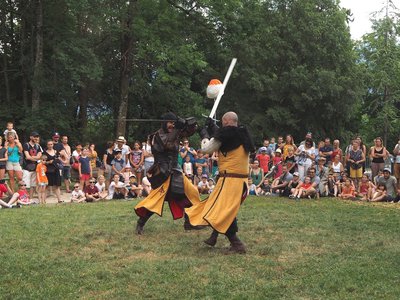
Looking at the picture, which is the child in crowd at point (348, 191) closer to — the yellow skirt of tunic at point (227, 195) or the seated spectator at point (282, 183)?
the seated spectator at point (282, 183)

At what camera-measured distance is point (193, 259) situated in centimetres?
648

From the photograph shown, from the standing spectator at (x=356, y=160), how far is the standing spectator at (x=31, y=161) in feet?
28.4

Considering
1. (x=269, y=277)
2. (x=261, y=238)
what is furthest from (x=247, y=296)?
(x=261, y=238)

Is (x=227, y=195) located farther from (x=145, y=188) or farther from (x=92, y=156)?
(x=92, y=156)

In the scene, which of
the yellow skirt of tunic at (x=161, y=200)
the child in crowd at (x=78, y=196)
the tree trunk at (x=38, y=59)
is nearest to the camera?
the yellow skirt of tunic at (x=161, y=200)

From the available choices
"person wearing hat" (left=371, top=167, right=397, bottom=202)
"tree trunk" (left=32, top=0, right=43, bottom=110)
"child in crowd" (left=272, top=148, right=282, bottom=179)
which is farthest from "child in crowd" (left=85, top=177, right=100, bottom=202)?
"tree trunk" (left=32, top=0, right=43, bottom=110)

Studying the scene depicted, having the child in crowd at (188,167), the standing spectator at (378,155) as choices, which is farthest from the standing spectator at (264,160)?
the standing spectator at (378,155)

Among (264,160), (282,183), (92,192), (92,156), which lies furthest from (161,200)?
(92,156)

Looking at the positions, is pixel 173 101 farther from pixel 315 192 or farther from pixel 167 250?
pixel 167 250

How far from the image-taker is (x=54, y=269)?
5996mm

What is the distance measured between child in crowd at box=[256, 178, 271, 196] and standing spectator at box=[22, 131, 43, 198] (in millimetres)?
6180

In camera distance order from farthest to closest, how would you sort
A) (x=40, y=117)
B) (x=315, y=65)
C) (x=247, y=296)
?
1. (x=315, y=65)
2. (x=40, y=117)
3. (x=247, y=296)

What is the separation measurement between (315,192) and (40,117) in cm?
1229

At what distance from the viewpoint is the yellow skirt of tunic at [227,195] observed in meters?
6.77
